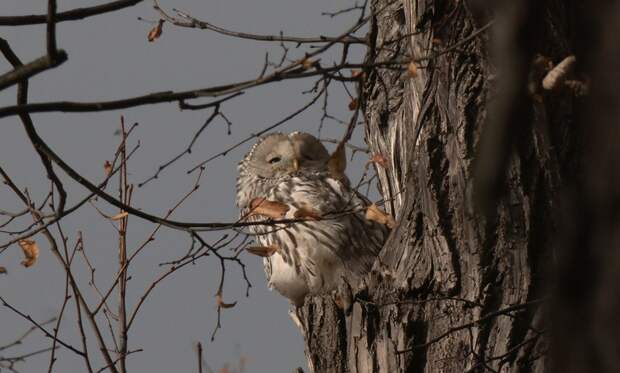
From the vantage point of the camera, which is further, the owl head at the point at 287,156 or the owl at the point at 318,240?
the owl head at the point at 287,156

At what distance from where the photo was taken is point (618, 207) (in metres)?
1.56

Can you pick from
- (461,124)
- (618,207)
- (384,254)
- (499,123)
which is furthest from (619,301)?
(384,254)

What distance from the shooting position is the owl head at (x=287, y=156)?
24.8 feet

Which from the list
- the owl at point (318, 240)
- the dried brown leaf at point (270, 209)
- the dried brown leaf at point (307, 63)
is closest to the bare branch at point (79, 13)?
the dried brown leaf at point (307, 63)

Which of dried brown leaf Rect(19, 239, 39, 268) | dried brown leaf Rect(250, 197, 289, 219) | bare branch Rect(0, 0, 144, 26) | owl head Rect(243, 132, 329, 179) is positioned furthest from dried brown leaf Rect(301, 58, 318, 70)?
owl head Rect(243, 132, 329, 179)

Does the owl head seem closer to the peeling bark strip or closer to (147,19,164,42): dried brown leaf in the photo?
(147,19,164,42): dried brown leaf

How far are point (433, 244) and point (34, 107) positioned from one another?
2.10 m

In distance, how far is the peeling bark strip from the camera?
14.6 ft

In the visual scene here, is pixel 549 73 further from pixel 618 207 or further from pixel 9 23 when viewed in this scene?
pixel 618 207

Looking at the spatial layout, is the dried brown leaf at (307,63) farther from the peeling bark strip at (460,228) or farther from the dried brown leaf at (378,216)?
the dried brown leaf at (378,216)

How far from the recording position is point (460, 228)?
15.1ft

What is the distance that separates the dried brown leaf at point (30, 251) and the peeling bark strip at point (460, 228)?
1763mm

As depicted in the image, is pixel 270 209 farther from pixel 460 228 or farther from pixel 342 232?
pixel 342 232

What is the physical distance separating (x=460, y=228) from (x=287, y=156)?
3.25 m
